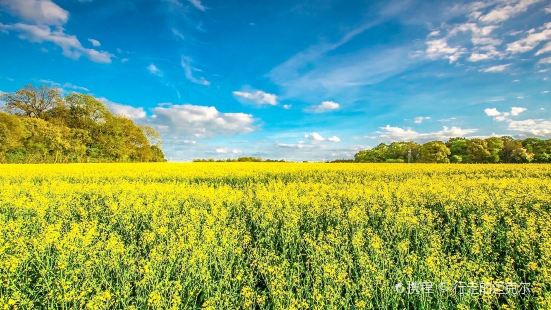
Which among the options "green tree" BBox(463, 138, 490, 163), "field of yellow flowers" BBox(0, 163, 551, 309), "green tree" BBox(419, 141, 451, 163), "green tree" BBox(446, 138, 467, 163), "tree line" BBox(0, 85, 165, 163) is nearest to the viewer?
"field of yellow flowers" BBox(0, 163, 551, 309)

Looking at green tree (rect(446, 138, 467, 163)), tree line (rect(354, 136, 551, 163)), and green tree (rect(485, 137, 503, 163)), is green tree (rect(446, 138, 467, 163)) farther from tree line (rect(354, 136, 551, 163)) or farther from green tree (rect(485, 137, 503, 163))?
green tree (rect(485, 137, 503, 163))

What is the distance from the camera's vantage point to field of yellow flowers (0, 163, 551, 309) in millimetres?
4926

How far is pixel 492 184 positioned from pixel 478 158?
5293 centimetres

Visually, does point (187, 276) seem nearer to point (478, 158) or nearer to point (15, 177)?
point (15, 177)

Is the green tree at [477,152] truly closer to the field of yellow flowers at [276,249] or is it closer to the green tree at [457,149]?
the green tree at [457,149]

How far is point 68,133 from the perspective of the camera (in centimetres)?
5341

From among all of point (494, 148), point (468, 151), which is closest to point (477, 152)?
point (468, 151)

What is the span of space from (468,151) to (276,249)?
63088mm

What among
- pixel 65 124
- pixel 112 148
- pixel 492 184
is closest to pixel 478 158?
pixel 492 184

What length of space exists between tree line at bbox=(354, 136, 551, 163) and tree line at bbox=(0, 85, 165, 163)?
140 ft

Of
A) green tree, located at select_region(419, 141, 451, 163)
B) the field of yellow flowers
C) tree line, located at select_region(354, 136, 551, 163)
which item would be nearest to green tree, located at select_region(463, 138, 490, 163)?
tree line, located at select_region(354, 136, 551, 163)

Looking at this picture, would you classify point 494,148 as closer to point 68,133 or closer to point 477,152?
point 477,152

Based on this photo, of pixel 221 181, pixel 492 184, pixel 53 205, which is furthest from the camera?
pixel 221 181

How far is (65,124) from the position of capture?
57062 mm
